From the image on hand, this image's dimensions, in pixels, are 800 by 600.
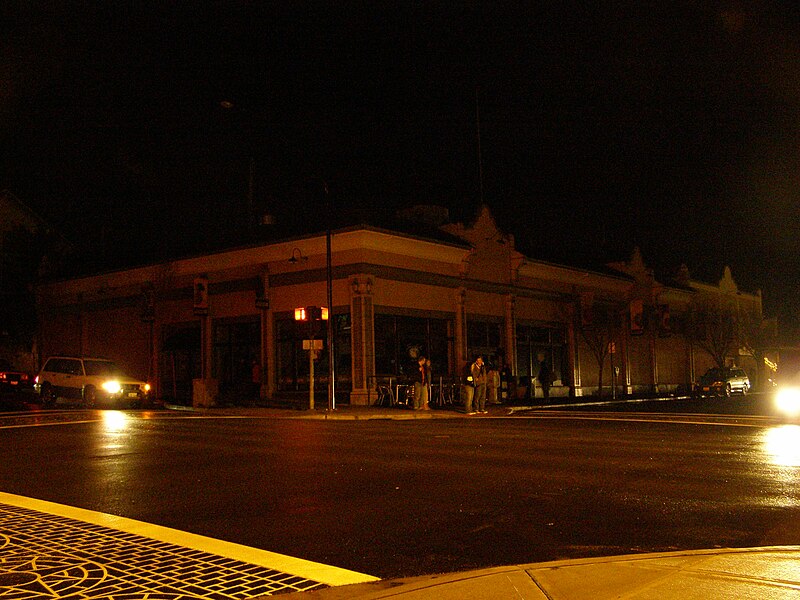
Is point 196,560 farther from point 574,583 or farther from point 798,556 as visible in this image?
point 798,556

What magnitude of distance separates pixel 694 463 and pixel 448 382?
21559 millimetres

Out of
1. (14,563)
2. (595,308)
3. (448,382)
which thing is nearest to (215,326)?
(448,382)

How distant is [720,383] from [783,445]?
31349 millimetres

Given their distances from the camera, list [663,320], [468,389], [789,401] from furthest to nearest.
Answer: [663,320]
[468,389]
[789,401]

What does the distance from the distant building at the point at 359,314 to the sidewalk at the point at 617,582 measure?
→ 75.9 ft

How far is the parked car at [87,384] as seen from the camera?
93.5ft

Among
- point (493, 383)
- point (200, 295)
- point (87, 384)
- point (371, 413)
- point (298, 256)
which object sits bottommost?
point (371, 413)

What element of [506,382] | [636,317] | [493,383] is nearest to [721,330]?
[636,317]

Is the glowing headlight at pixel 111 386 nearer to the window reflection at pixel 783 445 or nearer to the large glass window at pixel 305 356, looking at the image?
the large glass window at pixel 305 356

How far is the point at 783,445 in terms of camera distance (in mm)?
13656

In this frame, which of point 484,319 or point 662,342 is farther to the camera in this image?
point 662,342

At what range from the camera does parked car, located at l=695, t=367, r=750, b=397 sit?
4296cm

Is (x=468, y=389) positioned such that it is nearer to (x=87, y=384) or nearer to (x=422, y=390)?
(x=422, y=390)

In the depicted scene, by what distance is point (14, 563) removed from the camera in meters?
6.36
